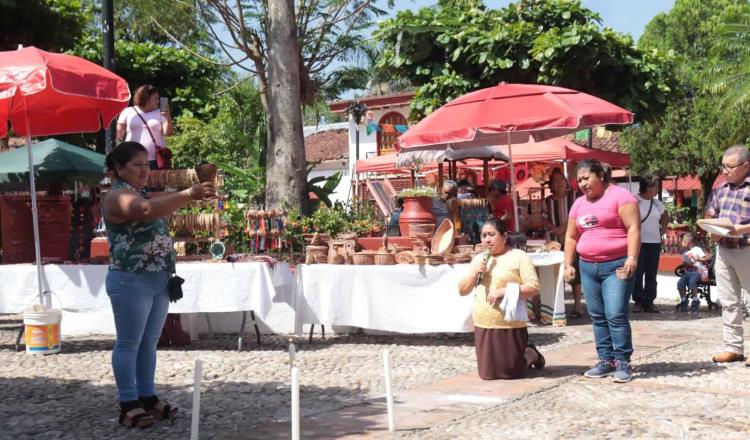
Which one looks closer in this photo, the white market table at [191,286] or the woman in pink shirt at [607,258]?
the woman in pink shirt at [607,258]

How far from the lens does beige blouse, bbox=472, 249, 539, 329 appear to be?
6.65 meters

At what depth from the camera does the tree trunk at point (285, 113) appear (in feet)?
38.3

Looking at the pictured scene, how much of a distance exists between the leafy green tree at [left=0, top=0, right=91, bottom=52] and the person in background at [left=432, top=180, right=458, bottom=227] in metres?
8.54

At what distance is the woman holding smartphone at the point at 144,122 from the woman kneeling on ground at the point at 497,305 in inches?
147

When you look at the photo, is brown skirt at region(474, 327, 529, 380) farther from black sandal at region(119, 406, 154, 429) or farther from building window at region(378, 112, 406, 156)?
building window at region(378, 112, 406, 156)

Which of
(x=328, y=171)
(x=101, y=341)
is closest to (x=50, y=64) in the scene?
(x=101, y=341)

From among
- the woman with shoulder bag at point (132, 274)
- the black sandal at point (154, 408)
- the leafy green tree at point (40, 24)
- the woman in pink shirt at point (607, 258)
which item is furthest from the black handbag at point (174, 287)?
the leafy green tree at point (40, 24)

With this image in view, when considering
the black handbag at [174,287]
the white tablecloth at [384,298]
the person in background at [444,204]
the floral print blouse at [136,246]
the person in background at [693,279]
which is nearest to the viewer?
the floral print blouse at [136,246]

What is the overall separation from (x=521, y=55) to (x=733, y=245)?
10352 mm

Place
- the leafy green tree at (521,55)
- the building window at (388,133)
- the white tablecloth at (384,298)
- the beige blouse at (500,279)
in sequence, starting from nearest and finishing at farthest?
the beige blouse at (500,279)
the white tablecloth at (384,298)
the leafy green tree at (521,55)
the building window at (388,133)

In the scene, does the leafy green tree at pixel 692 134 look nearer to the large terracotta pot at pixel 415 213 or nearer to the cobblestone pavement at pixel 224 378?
the large terracotta pot at pixel 415 213

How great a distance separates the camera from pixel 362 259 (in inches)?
342

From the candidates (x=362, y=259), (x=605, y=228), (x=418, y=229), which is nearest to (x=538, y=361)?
(x=605, y=228)

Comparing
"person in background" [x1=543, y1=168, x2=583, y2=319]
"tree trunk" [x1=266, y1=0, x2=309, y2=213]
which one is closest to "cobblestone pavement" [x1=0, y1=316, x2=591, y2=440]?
"person in background" [x1=543, y1=168, x2=583, y2=319]
